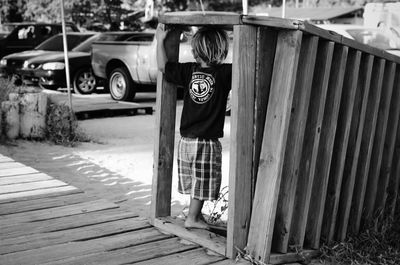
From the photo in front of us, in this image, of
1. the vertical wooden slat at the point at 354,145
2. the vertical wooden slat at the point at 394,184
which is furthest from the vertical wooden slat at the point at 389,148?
the vertical wooden slat at the point at 354,145

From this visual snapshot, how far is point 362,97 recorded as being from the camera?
13.3ft

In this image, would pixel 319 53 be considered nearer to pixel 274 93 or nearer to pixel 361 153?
pixel 274 93

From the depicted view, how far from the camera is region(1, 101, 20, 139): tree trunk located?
29.1 feet

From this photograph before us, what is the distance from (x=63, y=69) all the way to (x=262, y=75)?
12876mm

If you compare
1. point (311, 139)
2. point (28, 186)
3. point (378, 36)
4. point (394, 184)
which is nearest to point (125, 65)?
point (378, 36)

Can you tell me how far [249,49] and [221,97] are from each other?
49 cm

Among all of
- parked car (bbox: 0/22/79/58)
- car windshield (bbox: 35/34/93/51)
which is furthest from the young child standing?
parked car (bbox: 0/22/79/58)

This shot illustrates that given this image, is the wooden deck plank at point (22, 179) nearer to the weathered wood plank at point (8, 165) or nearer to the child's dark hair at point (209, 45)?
the weathered wood plank at point (8, 165)

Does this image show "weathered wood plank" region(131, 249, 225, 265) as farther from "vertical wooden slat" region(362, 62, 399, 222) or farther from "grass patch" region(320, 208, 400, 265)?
"vertical wooden slat" region(362, 62, 399, 222)

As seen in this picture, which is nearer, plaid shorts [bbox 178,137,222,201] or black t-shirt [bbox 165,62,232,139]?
black t-shirt [bbox 165,62,232,139]

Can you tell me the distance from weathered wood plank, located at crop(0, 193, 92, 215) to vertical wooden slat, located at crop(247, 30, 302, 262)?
63.2 inches

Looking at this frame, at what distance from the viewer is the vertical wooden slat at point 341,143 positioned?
3.89 meters

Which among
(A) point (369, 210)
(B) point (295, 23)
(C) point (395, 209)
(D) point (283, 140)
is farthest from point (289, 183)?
(C) point (395, 209)

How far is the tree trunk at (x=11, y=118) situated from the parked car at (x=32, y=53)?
7399 mm
